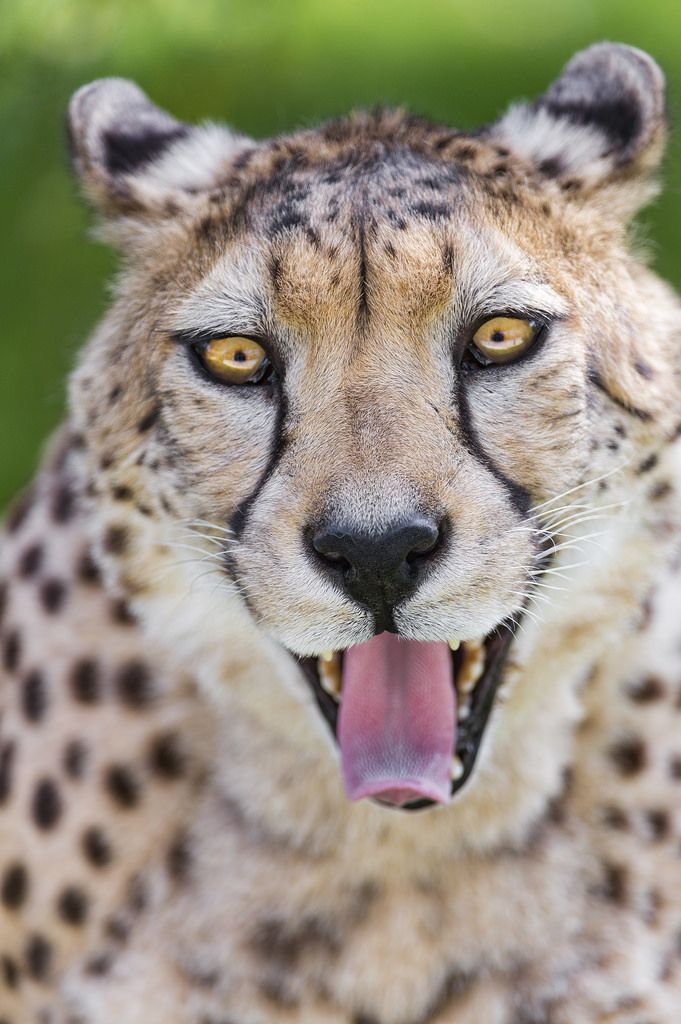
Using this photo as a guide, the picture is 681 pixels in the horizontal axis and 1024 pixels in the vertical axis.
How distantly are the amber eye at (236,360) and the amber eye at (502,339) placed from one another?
22cm

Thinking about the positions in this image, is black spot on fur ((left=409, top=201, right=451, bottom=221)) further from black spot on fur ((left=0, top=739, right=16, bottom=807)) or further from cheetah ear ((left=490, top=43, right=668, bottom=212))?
black spot on fur ((left=0, top=739, right=16, bottom=807))

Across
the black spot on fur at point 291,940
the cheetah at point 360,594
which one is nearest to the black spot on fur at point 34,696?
the cheetah at point 360,594

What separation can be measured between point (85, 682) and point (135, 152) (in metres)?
0.65

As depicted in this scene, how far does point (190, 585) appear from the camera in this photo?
1.80m

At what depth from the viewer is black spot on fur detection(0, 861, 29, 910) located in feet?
6.53

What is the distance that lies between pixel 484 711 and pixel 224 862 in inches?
16.1

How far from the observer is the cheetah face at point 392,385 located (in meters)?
1.55

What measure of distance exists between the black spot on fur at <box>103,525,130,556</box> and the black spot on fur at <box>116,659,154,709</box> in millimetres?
254

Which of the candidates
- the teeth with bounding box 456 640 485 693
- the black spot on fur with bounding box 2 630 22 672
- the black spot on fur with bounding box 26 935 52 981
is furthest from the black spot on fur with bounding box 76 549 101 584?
the teeth with bounding box 456 640 485 693

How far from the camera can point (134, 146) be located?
1.93m

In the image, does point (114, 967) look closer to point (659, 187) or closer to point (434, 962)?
point (434, 962)

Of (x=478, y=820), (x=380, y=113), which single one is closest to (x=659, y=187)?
(x=380, y=113)

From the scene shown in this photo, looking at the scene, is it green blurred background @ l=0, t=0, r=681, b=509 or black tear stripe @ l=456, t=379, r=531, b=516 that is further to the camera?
green blurred background @ l=0, t=0, r=681, b=509

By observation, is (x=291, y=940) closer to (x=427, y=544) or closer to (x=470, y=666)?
(x=470, y=666)
